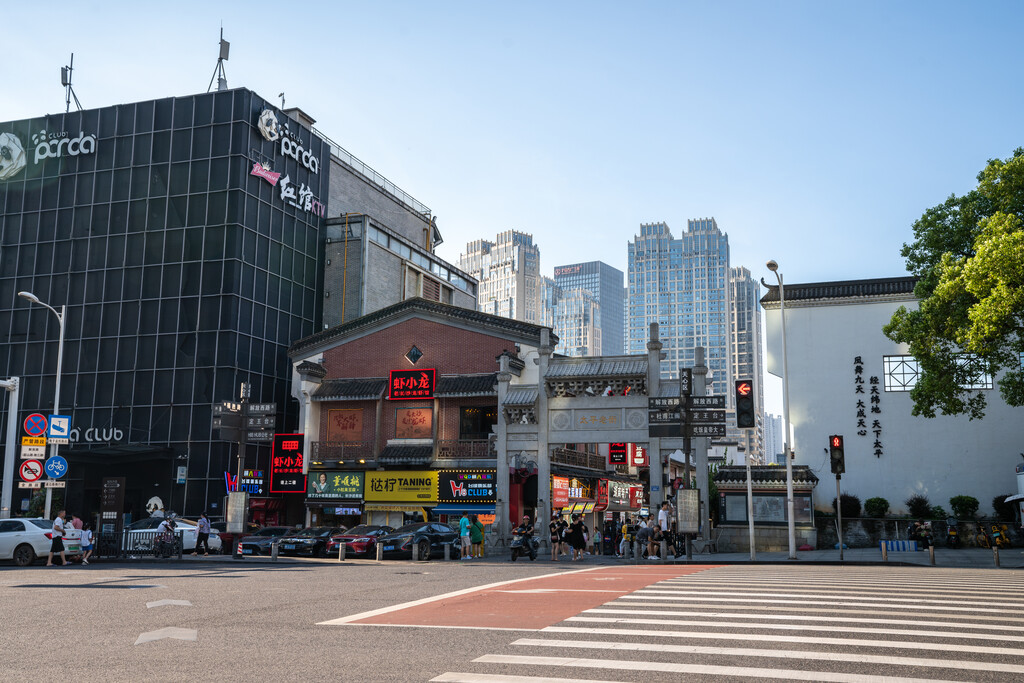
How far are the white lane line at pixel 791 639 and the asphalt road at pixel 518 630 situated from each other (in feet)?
0.08

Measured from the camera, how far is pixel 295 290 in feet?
180

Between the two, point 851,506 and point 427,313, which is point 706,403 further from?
point 427,313

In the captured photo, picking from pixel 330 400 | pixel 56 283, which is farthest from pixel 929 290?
pixel 56 283

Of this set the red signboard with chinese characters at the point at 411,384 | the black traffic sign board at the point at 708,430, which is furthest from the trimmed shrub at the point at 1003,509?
the red signboard with chinese characters at the point at 411,384

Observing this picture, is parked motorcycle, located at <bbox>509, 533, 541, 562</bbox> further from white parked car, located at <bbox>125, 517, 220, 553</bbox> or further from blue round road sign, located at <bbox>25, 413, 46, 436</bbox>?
blue round road sign, located at <bbox>25, 413, 46, 436</bbox>

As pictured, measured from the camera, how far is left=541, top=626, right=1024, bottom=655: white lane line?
8609mm

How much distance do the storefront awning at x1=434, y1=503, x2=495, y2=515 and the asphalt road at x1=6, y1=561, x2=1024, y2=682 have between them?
2574 centimetres

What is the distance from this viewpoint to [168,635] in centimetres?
978

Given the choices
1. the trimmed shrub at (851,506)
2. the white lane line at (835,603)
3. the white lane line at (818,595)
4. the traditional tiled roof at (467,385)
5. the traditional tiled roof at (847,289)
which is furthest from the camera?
the traditional tiled roof at (467,385)

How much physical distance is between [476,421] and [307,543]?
13848 mm

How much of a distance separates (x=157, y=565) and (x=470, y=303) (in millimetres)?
47165

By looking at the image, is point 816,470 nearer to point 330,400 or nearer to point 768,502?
point 768,502

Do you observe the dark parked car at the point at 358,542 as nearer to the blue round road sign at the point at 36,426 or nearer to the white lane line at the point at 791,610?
the blue round road sign at the point at 36,426

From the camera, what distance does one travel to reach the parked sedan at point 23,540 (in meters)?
24.7
